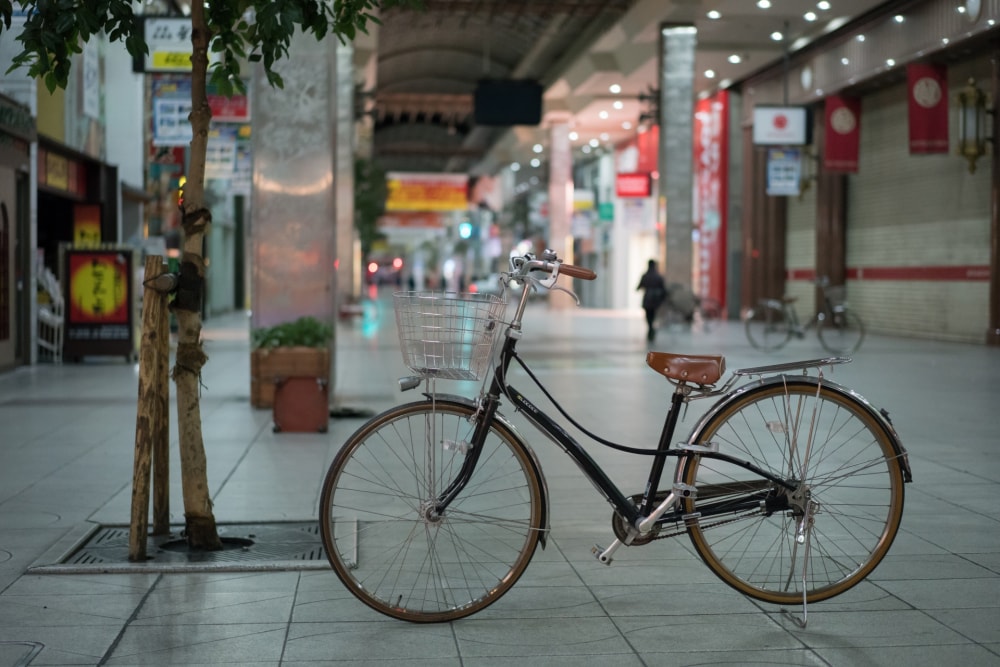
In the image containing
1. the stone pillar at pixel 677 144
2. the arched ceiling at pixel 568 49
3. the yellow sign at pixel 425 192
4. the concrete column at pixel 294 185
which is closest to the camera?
the concrete column at pixel 294 185

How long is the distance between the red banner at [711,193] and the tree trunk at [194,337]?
90.7 ft

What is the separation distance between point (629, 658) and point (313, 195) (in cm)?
788

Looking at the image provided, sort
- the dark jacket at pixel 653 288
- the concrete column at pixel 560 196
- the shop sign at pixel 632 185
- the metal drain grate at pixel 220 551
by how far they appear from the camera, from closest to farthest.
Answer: the metal drain grate at pixel 220 551
the dark jacket at pixel 653 288
the shop sign at pixel 632 185
the concrete column at pixel 560 196

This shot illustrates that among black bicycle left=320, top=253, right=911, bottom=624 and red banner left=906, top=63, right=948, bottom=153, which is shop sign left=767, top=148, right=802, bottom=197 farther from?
black bicycle left=320, top=253, right=911, bottom=624

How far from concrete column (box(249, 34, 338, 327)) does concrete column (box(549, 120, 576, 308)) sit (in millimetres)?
30190

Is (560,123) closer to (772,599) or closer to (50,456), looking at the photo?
(50,456)

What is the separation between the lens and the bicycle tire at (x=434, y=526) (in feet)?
14.0

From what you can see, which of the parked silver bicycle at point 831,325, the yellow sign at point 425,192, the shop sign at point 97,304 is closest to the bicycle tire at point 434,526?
the shop sign at point 97,304

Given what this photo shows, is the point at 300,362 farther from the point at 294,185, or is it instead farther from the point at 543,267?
the point at 543,267

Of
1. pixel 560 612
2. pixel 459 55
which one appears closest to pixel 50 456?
pixel 560 612

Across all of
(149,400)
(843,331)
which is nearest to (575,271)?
(149,400)

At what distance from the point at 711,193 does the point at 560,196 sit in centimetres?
991

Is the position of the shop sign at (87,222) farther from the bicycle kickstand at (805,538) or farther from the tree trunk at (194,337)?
the bicycle kickstand at (805,538)

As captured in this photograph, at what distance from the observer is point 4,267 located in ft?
50.0
